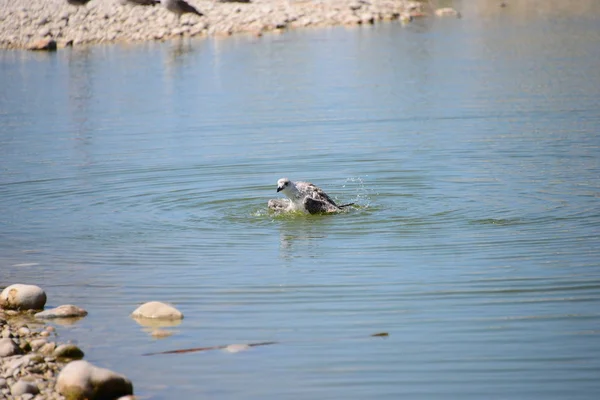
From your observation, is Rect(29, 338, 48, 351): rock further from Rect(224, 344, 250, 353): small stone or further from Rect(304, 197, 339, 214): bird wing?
Rect(304, 197, 339, 214): bird wing

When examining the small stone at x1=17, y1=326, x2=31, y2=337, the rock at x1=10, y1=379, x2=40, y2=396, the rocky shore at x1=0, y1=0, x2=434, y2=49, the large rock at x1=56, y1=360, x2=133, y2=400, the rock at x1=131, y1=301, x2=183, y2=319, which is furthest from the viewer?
the rocky shore at x1=0, y1=0, x2=434, y2=49

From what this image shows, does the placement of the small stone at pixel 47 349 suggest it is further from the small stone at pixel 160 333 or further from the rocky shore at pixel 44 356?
the small stone at pixel 160 333

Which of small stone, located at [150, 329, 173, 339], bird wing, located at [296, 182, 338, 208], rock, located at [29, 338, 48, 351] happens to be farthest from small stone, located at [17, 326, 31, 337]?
bird wing, located at [296, 182, 338, 208]

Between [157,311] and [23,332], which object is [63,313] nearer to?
[23,332]

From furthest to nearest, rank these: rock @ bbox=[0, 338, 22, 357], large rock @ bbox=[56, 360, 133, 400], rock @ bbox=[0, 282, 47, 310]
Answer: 1. rock @ bbox=[0, 282, 47, 310]
2. rock @ bbox=[0, 338, 22, 357]
3. large rock @ bbox=[56, 360, 133, 400]

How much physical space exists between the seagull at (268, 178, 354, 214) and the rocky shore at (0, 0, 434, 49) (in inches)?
1546

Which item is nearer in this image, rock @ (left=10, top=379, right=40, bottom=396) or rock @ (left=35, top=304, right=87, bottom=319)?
rock @ (left=10, top=379, right=40, bottom=396)

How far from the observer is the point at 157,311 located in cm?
1023

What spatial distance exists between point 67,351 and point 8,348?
54 centimetres

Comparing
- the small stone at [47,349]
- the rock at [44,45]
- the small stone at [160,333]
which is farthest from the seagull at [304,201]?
the rock at [44,45]

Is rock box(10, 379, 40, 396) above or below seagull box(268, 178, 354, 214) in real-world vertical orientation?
below

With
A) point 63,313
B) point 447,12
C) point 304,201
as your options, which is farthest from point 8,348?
point 447,12

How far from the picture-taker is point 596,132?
2075 centimetres

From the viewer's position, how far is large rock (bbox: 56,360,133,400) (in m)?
7.97
